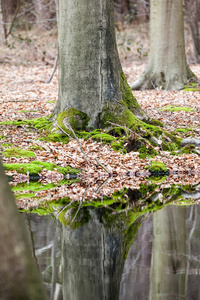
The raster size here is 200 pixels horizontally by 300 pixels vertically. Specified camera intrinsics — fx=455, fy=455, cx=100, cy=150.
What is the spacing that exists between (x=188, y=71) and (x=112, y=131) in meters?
8.88

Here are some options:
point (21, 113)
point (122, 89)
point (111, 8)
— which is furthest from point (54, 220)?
point (21, 113)

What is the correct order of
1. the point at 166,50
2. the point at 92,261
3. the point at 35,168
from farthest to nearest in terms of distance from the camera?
the point at 166,50, the point at 35,168, the point at 92,261

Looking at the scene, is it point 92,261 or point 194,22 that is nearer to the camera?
point 92,261

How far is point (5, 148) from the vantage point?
33.1 ft

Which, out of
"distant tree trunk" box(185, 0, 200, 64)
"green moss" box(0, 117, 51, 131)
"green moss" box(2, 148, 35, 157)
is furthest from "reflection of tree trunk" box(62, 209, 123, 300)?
"distant tree trunk" box(185, 0, 200, 64)

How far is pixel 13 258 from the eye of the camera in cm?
264

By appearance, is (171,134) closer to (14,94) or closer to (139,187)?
(139,187)

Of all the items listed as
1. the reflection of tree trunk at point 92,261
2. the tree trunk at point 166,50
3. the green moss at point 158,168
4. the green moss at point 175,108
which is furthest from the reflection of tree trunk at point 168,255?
the tree trunk at point 166,50

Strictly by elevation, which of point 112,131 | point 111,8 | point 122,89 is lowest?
point 112,131

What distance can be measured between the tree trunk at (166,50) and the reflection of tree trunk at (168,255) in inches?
459

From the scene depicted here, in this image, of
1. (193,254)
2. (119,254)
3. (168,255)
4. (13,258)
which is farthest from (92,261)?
(13,258)

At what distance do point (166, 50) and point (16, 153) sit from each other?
385 inches

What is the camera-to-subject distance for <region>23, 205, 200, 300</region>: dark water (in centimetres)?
420

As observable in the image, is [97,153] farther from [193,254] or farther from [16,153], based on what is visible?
[193,254]
